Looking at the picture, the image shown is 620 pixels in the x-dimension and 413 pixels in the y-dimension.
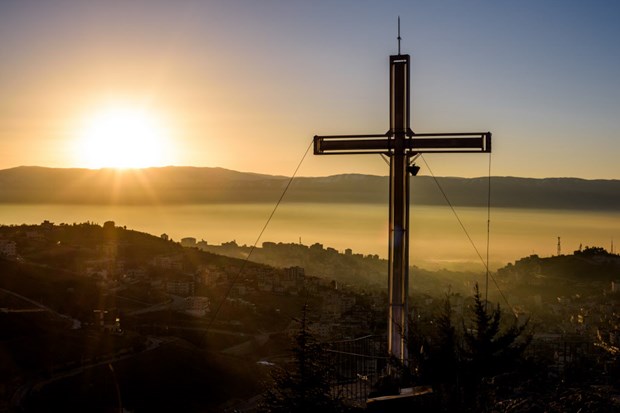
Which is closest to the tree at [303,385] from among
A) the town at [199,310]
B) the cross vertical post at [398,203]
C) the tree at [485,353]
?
the town at [199,310]

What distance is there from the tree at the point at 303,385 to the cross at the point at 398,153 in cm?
218

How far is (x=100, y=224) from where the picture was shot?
93.8m

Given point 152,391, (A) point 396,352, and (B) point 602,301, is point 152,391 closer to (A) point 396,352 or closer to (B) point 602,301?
(A) point 396,352

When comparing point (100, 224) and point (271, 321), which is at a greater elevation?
point (100, 224)

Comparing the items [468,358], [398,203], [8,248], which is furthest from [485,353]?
[8,248]

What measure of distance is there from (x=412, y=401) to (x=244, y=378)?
29.7 meters

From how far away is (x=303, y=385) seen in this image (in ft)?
19.1

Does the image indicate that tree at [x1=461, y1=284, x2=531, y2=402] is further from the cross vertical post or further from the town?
the cross vertical post

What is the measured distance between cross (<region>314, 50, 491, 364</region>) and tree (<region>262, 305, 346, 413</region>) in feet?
7.17

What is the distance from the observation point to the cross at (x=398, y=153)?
8109 mm

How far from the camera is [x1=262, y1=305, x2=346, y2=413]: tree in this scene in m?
5.75

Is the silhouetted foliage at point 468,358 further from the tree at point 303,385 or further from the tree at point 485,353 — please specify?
the tree at point 303,385

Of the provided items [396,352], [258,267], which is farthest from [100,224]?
[396,352]

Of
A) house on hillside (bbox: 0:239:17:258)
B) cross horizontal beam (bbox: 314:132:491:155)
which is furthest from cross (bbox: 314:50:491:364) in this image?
house on hillside (bbox: 0:239:17:258)
